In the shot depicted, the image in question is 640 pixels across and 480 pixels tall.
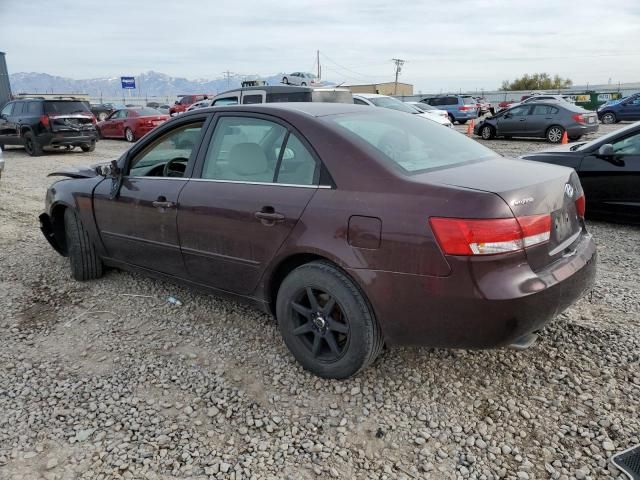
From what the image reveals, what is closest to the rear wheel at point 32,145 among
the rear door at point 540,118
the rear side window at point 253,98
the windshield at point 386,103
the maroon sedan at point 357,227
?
the rear side window at point 253,98

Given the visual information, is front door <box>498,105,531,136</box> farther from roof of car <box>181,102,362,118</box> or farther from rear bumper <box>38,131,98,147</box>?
roof of car <box>181,102,362,118</box>

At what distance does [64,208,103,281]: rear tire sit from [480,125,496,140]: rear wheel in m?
16.8

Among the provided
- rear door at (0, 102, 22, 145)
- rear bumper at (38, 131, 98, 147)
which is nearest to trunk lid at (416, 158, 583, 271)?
rear bumper at (38, 131, 98, 147)

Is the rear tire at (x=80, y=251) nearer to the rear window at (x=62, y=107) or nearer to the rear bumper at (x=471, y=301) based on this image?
the rear bumper at (x=471, y=301)

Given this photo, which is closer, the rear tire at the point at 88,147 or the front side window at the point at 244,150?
the front side window at the point at 244,150

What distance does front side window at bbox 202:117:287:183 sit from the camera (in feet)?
10.3

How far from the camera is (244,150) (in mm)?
3289

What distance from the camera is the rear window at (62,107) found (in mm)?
14543

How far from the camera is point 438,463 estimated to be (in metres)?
2.35

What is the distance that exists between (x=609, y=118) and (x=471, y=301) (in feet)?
86.9

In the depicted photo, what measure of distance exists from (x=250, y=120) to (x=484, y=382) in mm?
2169

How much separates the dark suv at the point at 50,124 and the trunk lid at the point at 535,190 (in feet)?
47.7

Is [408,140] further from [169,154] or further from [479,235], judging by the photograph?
[169,154]

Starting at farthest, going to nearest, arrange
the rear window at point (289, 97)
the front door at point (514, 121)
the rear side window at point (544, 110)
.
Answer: the front door at point (514, 121)
the rear side window at point (544, 110)
the rear window at point (289, 97)
